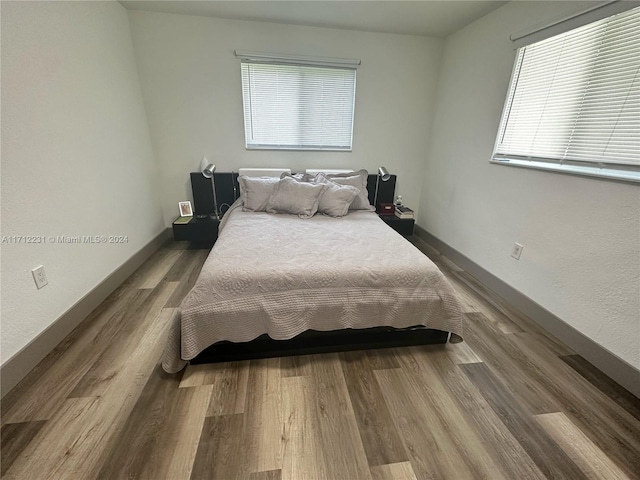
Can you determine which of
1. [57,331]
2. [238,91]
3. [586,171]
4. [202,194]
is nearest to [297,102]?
[238,91]

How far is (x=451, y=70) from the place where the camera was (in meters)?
2.99

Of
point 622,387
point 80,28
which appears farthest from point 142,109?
point 622,387

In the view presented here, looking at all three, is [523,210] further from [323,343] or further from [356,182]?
[323,343]

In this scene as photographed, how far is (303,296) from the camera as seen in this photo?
1.55 metres

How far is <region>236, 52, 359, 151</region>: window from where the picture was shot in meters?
2.99

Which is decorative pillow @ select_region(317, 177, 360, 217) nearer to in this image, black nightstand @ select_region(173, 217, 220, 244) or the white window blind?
the white window blind

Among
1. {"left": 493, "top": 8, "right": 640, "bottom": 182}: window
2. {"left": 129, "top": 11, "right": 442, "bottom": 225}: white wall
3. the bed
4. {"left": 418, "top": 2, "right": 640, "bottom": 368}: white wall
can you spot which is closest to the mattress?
the bed

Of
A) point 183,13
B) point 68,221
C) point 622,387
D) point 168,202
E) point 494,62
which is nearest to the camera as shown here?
point 622,387

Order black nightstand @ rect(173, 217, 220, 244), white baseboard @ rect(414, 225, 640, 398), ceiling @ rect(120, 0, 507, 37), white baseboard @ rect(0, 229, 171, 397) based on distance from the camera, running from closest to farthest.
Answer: white baseboard @ rect(0, 229, 171, 397), white baseboard @ rect(414, 225, 640, 398), ceiling @ rect(120, 0, 507, 37), black nightstand @ rect(173, 217, 220, 244)

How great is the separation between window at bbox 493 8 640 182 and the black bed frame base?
1.47 m

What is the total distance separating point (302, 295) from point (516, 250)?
1865mm

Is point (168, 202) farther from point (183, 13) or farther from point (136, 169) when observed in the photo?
point (183, 13)

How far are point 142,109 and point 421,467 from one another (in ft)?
12.2

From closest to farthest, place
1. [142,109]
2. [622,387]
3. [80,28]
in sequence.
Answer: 1. [622,387]
2. [80,28]
3. [142,109]
